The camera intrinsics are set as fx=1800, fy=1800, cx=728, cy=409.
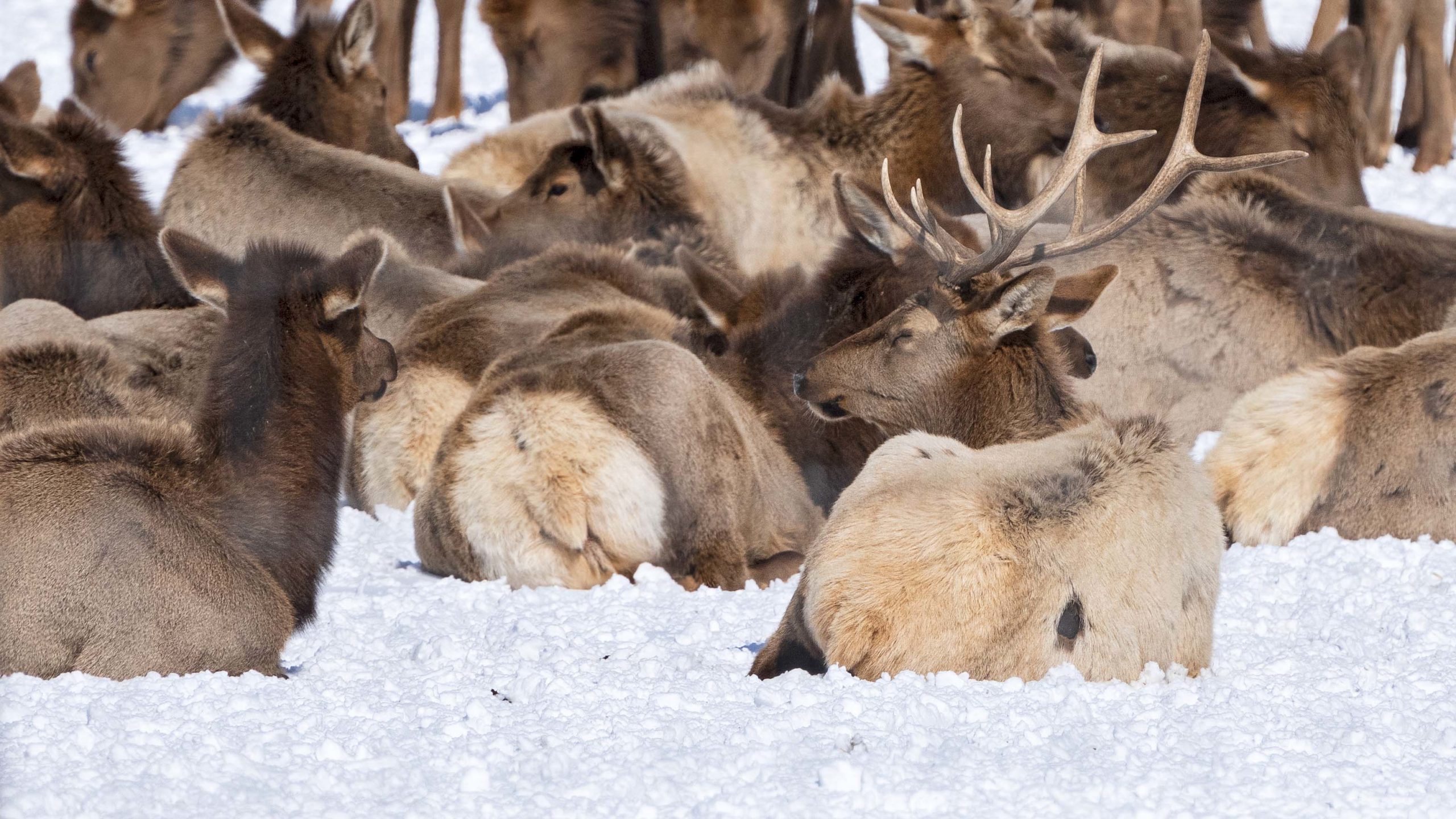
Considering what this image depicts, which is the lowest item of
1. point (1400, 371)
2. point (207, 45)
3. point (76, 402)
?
point (207, 45)

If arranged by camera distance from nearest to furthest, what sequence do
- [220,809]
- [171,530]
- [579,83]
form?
[220,809]
[171,530]
[579,83]

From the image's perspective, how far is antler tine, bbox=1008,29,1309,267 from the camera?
5758 mm

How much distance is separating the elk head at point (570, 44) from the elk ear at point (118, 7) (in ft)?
7.71

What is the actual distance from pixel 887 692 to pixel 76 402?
3.29 m

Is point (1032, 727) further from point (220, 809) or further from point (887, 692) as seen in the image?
point (220, 809)

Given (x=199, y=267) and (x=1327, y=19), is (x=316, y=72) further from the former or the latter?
(x=1327, y=19)

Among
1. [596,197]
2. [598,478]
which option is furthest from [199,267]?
[596,197]

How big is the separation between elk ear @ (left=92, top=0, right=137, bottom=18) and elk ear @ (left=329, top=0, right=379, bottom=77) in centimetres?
269

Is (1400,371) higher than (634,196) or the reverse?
higher

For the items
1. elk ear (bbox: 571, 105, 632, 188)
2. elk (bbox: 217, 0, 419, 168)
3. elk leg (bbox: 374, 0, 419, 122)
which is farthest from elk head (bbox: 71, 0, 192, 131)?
elk ear (bbox: 571, 105, 632, 188)

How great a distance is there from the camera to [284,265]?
→ 5094 mm

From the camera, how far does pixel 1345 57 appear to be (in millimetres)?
9727

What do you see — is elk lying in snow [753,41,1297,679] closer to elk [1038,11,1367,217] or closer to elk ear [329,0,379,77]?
elk [1038,11,1367,217]

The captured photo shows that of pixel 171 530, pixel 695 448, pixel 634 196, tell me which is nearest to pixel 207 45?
pixel 634 196
